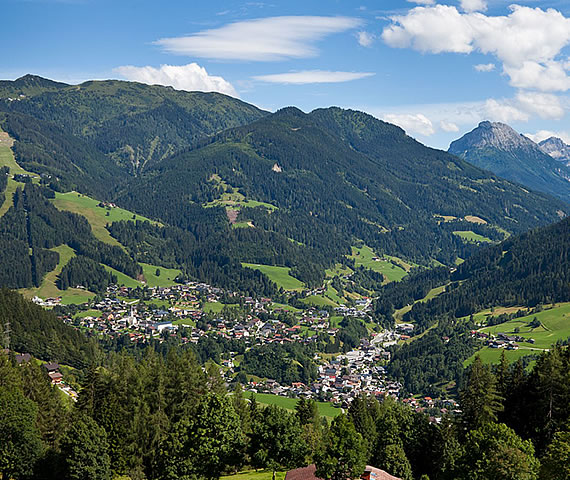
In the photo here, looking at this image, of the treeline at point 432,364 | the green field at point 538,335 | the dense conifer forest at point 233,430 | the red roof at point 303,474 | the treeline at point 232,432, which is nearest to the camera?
the treeline at point 232,432

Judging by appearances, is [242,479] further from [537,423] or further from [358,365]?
[358,365]

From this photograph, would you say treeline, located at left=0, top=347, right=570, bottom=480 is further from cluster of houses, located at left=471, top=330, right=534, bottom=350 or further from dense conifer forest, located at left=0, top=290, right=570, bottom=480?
cluster of houses, located at left=471, top=330, right=534, bottom=350

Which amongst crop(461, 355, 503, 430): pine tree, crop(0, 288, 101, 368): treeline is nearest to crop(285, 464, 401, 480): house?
crop(461, 355, 503, 430): pine tree

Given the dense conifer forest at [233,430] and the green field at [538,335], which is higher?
the dense conifer forest at [233,430]

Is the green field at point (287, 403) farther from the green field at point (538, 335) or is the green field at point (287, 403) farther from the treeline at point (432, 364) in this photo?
the green field at point (538, 335)

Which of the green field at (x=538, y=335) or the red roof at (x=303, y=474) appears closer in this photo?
the red roof at (x=303, y=474)

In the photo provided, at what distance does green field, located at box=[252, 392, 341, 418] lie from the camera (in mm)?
136250

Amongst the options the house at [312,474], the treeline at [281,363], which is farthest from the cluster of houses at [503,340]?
the house at [312,474]

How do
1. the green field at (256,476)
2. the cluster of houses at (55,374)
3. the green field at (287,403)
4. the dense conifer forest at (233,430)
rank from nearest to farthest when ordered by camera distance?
the dense conifer forest at (233,430), the green field at (256,476), the cluster of houses at (55,374), the green field at (287,403)

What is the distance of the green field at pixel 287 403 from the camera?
13625cm

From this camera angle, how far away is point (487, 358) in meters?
172

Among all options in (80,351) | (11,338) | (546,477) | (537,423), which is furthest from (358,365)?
(546,477)

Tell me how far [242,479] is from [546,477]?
107ft

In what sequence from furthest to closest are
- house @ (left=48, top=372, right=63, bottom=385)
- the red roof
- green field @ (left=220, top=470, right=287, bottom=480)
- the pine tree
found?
house @ (left=48, top=372, right=63, bottom=385) < the pine tree < green field @ (left=220, top=470, right=287, bottom=480) < the red roof
